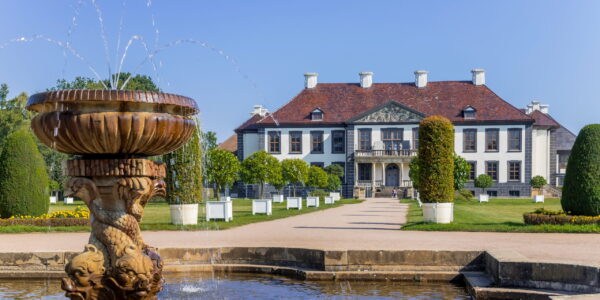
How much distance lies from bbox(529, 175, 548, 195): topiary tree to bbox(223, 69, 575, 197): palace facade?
59.6 inches

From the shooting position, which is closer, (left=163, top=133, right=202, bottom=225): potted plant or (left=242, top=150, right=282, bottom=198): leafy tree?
(left=163, top=133, right=202, bottom=225): potted plant

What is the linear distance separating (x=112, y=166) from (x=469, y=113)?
49.4 m

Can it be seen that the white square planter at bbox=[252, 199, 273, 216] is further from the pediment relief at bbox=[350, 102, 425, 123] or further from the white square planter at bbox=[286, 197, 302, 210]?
the pediment relief at bbox=[350, 102, 425, 123]

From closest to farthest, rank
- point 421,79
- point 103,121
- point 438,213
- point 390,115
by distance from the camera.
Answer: point 103,121, point 438,213, point 390,115, point 421,79

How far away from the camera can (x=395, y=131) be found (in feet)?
176

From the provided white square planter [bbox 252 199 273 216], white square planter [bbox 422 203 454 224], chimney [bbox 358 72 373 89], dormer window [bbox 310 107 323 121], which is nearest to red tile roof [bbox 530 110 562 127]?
chimney [bbox 358 72 373 89]

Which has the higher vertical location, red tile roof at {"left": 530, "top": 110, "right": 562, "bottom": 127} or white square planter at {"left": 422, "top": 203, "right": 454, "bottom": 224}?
red tile roof at {"left": 530, "top": 110, "right": 562, "bottom": 127}

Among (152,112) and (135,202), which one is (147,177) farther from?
(152,112)

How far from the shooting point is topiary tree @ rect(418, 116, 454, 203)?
1680 cm

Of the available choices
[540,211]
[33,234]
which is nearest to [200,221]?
[33,234]

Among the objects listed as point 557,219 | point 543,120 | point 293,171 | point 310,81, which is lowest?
point 557,219

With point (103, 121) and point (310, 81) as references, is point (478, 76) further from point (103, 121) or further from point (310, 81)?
point (103, 121)

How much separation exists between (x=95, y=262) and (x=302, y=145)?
48.9 metres

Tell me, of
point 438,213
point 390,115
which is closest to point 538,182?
point 390,115
